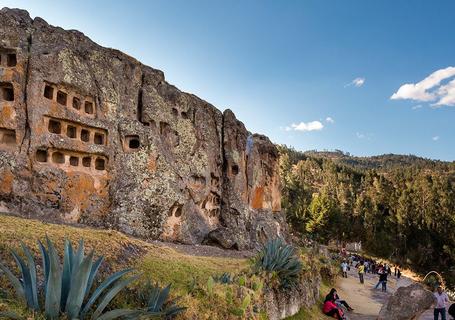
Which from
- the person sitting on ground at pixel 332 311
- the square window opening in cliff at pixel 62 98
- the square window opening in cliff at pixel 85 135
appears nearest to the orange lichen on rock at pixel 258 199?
the square window opening in cliff at pixel 85 135

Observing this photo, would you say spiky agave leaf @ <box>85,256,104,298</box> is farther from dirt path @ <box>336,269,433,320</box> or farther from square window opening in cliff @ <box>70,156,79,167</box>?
square window opening in cliff @ <box>70,156,79,167</box>

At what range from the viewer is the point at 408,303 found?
11.8 m

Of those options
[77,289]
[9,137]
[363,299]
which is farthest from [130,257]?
[363,299]

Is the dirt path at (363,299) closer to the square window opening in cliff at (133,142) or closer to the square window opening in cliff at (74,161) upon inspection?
the square window opening in cliff at (133,142)

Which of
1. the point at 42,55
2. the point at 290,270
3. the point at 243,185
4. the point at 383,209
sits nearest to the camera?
the point at 290,270

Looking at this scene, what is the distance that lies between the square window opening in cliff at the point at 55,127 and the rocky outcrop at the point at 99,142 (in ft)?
0.23

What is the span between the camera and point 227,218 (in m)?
27.3

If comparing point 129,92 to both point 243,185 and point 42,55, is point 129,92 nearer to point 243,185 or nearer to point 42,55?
point 42,55

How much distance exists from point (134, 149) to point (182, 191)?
12.9ft

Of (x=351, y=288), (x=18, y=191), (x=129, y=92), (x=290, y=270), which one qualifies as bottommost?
(x=351, y=288)

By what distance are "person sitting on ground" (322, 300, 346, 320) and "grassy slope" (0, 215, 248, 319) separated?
3.85 meters

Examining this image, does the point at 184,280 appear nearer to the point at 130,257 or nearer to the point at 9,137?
the point at 130,257

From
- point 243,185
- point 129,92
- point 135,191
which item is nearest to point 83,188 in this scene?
point 135,191

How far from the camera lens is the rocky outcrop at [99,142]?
58.7 ft
